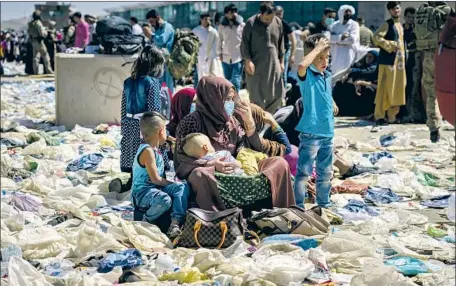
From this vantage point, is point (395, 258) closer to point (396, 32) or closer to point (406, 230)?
point (406, 230)

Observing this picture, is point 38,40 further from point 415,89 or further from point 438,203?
point 438,203

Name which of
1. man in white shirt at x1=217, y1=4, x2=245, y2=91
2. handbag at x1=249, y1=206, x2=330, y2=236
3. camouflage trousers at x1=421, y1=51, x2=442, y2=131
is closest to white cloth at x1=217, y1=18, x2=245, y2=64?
man in white shirt at x1=217, y1=4, x2=245, y2=91

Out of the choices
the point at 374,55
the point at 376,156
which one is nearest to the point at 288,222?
the point at 376,156

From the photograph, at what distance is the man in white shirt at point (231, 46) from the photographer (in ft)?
45.7

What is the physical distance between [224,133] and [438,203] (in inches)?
78.6

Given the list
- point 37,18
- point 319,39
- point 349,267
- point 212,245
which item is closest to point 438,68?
point 349,267

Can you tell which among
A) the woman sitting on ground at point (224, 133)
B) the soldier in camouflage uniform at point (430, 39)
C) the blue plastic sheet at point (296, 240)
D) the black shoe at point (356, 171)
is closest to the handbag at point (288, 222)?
the blue plastic sheet at point (296, 240)

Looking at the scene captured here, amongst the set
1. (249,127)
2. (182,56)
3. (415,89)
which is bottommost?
(415,89)

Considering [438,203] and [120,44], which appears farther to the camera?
[120,44]

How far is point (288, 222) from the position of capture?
229 inches

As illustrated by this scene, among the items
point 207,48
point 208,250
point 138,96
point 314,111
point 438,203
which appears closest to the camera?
point 208,250

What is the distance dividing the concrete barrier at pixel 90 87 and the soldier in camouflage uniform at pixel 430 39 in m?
4.10

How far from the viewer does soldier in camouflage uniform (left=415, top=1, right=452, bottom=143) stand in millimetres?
10094

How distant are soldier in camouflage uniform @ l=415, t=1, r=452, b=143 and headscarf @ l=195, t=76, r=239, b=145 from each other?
14.0ft
